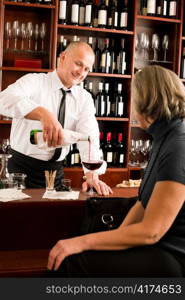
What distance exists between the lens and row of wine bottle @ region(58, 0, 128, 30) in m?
4.78

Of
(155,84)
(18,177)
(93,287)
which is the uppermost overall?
(155,84)

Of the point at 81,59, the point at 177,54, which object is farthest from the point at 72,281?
the point at 177,54

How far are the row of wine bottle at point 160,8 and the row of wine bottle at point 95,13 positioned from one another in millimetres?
258

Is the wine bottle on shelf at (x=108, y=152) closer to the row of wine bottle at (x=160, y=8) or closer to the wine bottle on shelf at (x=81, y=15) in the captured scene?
the wine bottle on shelf at (x=81, y=15)

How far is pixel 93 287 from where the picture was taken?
4.95 ft

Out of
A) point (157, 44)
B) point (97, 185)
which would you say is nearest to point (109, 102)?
point (157, 44)

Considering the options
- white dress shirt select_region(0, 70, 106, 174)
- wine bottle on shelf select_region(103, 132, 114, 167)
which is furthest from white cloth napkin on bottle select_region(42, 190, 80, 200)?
wine bottle on shelf select_region(103, 132, 114, 167)

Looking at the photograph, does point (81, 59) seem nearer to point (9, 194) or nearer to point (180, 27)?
point (9, 194)

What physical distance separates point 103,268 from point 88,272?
49 mm

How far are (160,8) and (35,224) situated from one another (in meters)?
3.62

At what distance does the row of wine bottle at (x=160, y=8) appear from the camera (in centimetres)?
512

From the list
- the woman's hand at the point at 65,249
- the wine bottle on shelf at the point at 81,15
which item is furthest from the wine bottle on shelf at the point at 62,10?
the woman's hand at the point at 65,249

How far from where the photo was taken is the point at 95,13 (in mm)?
4977

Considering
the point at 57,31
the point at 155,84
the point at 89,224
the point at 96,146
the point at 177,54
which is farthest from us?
the point at 177,54
